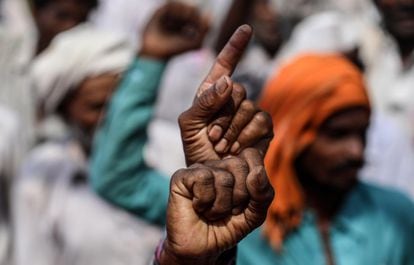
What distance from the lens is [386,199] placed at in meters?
4.06

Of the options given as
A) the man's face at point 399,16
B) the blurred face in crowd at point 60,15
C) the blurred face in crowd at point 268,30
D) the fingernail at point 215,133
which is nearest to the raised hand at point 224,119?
the fingernail at point 215,133

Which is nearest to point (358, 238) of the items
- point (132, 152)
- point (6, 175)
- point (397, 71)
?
point (132, 152)

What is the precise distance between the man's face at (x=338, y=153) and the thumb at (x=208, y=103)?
54.7 inches

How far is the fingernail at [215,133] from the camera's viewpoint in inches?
102

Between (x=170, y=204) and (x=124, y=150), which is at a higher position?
(x=170, y=204)

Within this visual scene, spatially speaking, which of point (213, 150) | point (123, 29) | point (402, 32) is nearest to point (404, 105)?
point (402, 32)

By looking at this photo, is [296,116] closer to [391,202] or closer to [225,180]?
[391,202]

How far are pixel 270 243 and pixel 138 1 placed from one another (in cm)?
407

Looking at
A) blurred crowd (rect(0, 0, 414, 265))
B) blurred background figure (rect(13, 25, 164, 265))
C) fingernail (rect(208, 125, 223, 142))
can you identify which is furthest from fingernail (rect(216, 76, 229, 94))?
blurred background figure (rect(13, 25, 164, 265))

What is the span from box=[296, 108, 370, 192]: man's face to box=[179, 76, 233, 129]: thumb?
1390mm

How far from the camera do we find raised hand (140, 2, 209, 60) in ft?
13.7

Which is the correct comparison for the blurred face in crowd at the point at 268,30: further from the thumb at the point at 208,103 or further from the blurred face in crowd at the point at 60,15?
the thumb at the point at 208,103

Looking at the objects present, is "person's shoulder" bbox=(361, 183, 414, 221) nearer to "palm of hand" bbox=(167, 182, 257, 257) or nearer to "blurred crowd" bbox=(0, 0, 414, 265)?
"blurred crowd" bbox=(0, 0, 414, 265)

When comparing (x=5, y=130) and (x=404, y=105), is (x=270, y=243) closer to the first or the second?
(x=5, y=130)
